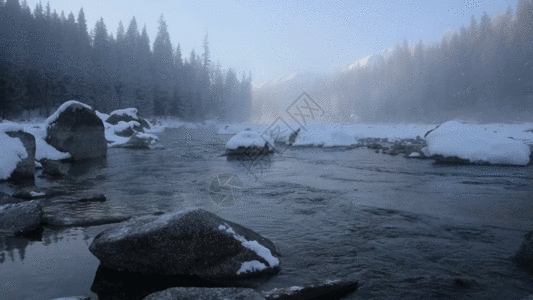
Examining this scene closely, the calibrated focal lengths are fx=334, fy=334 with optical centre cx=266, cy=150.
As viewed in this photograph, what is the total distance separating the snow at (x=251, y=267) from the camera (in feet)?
11.2

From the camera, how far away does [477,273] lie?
352 centimetres

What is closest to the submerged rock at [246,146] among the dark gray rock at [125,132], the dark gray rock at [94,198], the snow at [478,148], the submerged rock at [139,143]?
the submerged rock at [139,143]

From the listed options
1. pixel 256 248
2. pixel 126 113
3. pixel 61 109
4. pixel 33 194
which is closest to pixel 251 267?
pixel 256 248

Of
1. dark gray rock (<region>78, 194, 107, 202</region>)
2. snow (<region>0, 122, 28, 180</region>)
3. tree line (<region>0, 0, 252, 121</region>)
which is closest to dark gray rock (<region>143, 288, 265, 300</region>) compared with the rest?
dark gray rock (<region>78, 194, 107, 202</region>)

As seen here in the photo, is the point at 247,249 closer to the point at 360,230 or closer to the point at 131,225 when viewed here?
the point at 131,225

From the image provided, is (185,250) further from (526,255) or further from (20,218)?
(526,255)

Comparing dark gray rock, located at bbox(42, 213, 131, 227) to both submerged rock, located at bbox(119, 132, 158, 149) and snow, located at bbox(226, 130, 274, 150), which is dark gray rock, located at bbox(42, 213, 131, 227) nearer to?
snow, located at bbox(226, 130, 274, 150)

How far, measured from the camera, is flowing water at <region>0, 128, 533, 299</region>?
3256 millimetres

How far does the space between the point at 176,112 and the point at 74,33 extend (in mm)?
31724

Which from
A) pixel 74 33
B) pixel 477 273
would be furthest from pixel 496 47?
pixel 74 33

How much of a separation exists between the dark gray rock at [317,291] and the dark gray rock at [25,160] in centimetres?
935

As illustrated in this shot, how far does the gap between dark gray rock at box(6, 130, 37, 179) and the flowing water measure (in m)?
0.43

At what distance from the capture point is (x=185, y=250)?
11.2 ft

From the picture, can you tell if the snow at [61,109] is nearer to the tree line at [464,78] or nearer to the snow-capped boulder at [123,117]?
the snow-capped boulder at [123,117]
